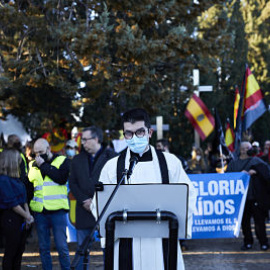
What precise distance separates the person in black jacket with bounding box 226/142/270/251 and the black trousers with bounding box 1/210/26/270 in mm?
4451

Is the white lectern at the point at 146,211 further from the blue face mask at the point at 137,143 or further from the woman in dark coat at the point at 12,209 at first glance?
the woman in dark coat at the point at 12,209

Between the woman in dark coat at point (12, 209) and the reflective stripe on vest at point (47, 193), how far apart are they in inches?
9.9

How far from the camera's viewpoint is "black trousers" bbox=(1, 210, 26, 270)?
6141 millimetres

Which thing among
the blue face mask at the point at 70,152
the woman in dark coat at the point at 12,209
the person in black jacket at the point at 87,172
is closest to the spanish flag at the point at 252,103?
the blue face mask at the point at 70,152

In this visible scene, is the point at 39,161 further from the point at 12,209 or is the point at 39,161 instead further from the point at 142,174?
the point at 142,174

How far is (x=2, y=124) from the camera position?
59.2 feet

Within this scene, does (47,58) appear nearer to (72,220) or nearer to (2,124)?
(72,220)

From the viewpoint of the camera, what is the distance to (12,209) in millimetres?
6203

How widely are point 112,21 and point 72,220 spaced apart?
562 centimetres

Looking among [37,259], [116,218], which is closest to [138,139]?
[116,218]

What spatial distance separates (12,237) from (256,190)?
15.9ft

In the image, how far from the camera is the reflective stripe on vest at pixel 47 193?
648 centimetres

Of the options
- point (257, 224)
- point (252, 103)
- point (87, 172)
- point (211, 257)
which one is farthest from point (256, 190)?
point (87, 172)

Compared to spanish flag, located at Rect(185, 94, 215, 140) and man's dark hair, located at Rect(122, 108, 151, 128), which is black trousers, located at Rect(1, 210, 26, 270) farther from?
spanish flag, located at Rect(185, 94, 215, 140)
